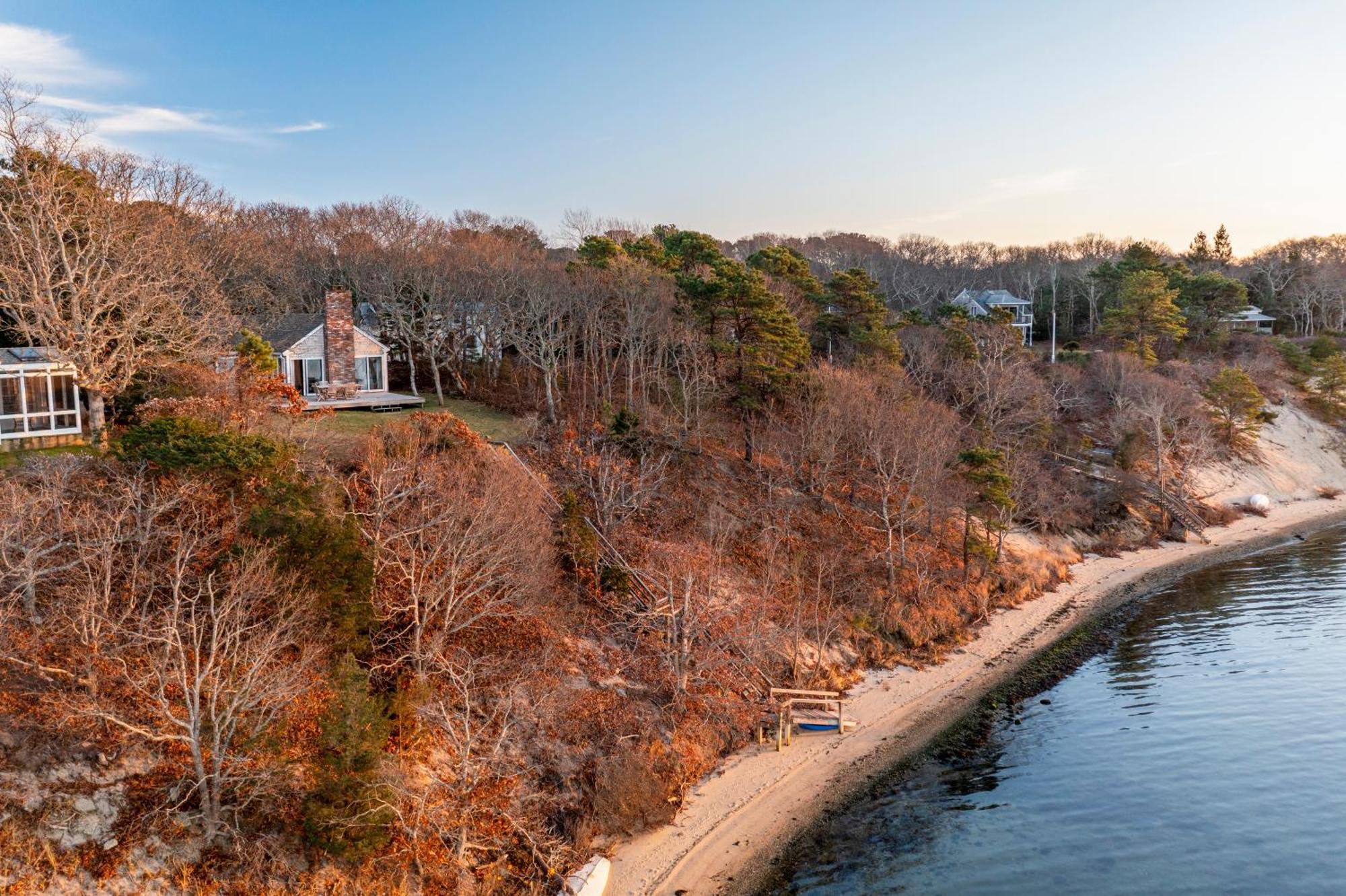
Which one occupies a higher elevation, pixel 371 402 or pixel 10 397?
pixel 10 397

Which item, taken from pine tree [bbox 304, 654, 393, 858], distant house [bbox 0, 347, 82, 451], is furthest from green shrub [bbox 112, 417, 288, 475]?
distant house [bbox 0, 347, 82, 451]

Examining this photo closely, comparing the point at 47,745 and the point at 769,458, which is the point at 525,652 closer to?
the point at 47,745

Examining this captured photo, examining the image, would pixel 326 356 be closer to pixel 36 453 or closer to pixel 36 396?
pixel 36 396

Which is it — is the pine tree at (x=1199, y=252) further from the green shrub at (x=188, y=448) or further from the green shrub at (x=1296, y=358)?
the green shrub at (x=188, y=448)

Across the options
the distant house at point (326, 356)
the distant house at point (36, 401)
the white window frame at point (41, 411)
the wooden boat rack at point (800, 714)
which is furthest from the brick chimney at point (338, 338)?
the wooden boat rack at point (800, 714)

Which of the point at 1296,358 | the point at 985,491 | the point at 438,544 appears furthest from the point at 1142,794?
the point at 1296,358

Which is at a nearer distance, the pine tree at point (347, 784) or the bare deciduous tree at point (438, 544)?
the pine tree at point (347, 784)
